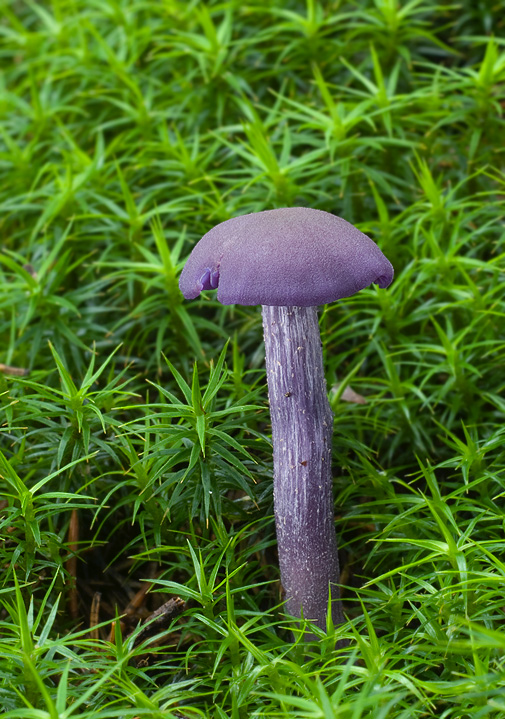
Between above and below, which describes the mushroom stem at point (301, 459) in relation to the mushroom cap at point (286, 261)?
below

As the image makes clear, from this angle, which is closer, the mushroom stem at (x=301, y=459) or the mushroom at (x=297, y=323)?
the mushroom at (x=297, y=323)

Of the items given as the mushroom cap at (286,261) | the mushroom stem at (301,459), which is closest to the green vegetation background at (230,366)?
the mushroom stem at (301,459)

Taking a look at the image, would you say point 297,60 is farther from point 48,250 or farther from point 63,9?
point 63,9

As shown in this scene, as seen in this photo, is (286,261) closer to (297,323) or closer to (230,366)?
(297,323)

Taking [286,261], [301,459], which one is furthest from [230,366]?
[286,261]

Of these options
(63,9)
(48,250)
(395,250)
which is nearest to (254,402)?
(395,250)

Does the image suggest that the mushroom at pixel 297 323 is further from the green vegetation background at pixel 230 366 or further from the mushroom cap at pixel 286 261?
the green vegetation background at pixel 230 366
